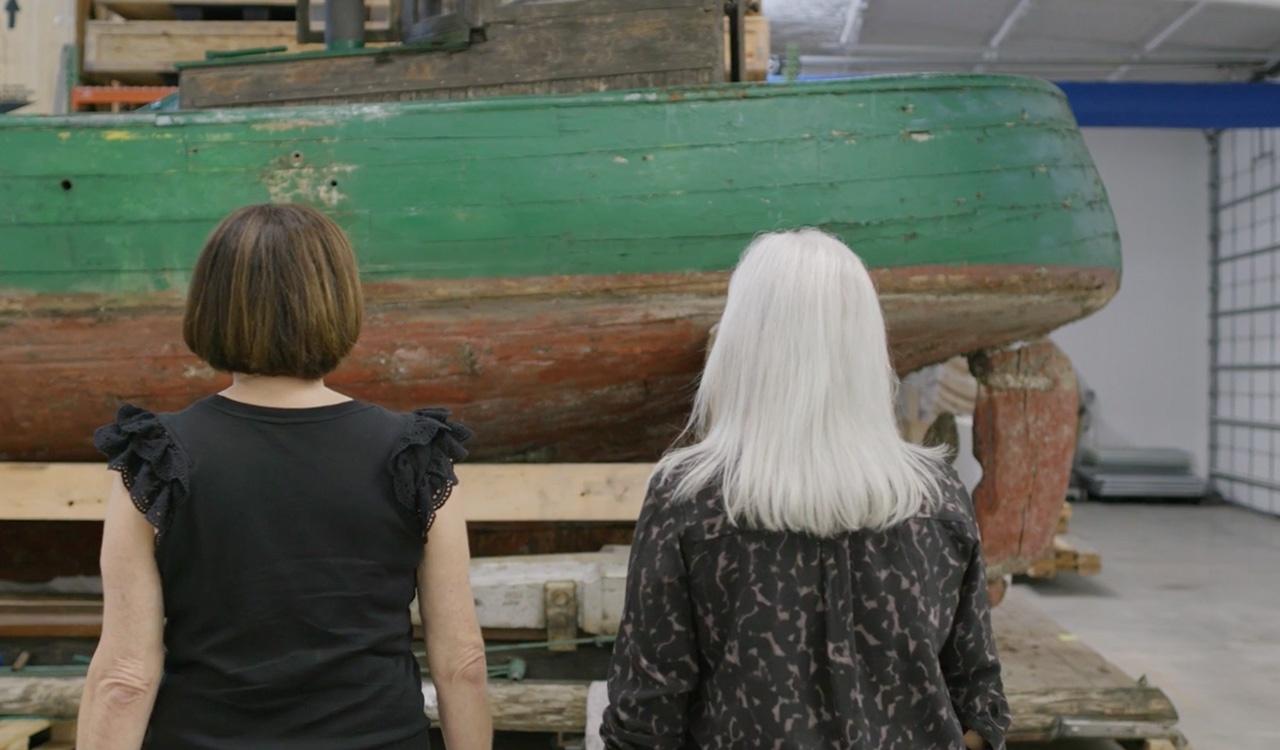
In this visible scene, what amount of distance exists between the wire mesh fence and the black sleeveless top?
32.0 feet

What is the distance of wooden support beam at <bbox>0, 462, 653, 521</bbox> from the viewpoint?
3205 mm

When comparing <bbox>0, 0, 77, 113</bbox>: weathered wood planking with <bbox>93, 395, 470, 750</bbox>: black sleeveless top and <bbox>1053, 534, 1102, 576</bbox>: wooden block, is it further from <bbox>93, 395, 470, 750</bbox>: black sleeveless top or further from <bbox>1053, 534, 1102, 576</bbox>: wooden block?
<bbox>1053, 534, 1102, 576</bbox>: wooden block

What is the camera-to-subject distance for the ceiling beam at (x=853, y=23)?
8.88m

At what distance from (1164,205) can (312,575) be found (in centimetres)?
1134

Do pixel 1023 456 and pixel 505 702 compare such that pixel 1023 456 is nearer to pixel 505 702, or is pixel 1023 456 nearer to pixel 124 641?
pixel 505 702

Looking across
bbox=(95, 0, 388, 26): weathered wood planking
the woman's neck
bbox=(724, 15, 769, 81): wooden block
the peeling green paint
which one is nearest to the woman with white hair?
the woman's neck

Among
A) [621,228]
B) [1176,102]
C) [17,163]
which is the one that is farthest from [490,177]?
[1176,102]

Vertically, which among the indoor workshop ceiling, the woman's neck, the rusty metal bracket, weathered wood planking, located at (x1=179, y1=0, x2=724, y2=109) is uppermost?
the indoor workshop ceiling

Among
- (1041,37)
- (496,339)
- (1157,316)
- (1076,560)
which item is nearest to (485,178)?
(496,339)

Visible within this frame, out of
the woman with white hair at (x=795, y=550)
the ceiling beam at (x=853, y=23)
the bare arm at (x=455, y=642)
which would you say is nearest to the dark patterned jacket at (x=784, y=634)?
the woman with white hair at (x=795, y=550)

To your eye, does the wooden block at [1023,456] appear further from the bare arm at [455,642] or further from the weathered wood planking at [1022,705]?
the bare arm at [455,642]

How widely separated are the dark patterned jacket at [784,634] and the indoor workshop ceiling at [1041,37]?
26.2ft

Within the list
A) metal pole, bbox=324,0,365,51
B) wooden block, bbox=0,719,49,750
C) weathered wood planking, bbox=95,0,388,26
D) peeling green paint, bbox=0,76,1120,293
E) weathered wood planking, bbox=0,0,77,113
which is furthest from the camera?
weathered wood planking, bbox=95,0,388,26

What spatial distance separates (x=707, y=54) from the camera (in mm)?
3611
